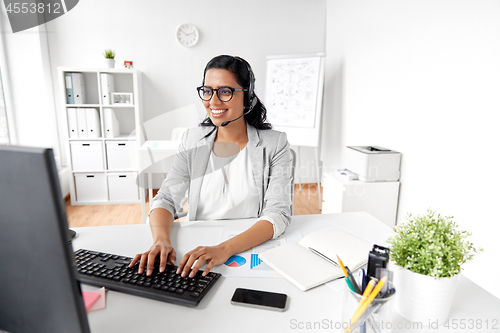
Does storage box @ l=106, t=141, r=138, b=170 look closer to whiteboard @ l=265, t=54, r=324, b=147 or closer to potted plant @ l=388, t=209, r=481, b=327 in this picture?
whiteboard @ l=265, t=54, r=324, b=147

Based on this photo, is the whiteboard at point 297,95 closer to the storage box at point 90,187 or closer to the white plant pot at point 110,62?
the white plant pot at point 110,62

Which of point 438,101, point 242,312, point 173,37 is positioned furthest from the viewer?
point 173,37

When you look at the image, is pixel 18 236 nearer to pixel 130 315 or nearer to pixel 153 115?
pixel 130 315

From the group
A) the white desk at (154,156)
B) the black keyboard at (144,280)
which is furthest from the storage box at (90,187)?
the black keyboard at (144,280)

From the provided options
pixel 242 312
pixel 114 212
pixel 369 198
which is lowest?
pixel 114 212

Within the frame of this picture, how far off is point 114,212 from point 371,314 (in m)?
3.08

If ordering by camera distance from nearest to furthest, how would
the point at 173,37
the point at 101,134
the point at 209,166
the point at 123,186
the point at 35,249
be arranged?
the point at 35,249 → the point at 209,166 → the point at 101,134 → the point at 123,186 → the point at 173,37

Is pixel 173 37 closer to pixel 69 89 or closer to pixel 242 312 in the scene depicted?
pixel 69 89

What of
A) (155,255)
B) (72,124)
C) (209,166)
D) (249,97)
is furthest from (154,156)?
(155,255)

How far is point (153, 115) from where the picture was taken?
367 cm

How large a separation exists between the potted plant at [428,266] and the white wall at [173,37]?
3056mm

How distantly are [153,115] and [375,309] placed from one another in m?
3.48

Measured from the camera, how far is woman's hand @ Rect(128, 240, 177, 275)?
78cm

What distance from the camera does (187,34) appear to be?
353 centimetres
